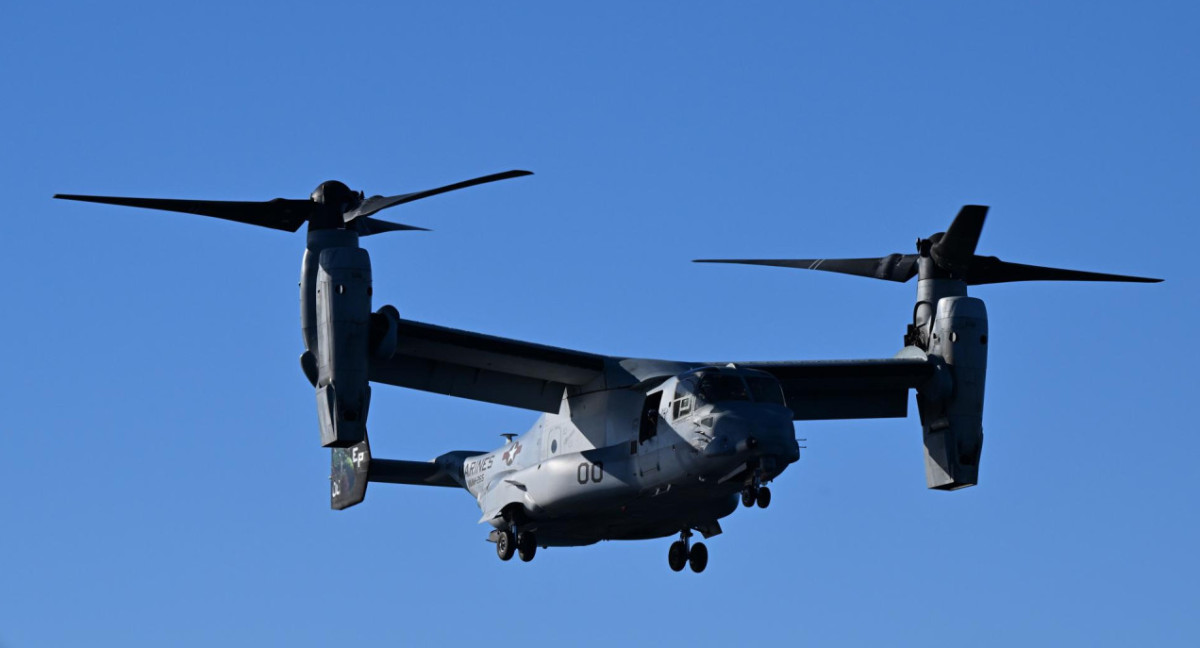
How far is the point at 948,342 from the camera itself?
35000 mm

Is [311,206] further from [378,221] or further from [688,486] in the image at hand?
[688,486]

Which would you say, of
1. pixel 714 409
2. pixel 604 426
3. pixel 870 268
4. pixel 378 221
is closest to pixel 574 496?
pixel 604 426

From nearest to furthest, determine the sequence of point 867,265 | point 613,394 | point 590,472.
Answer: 1. point 590,472
2. point 613,394
3. point 867,265

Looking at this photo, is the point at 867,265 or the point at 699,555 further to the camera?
the point at 867,265

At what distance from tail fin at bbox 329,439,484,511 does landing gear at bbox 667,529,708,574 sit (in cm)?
443

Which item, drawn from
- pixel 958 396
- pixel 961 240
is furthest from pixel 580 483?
pixel 961 240

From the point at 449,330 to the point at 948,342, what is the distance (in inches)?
351

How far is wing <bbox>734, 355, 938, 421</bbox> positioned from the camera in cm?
3497

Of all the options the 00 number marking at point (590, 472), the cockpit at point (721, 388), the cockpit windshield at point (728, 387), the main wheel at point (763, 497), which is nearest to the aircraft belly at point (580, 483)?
the 00 number marking at point (590, 472)

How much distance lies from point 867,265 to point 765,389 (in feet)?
20.4

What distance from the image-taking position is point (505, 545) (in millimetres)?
33781

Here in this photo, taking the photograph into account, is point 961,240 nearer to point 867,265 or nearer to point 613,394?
point 867,265

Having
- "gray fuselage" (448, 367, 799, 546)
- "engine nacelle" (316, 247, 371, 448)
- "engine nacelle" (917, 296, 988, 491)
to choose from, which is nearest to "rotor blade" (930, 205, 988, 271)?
"engine nacelle" (917, 296, 988, 491)

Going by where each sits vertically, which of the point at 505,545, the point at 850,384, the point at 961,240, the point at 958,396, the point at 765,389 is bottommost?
the point at 505,545
